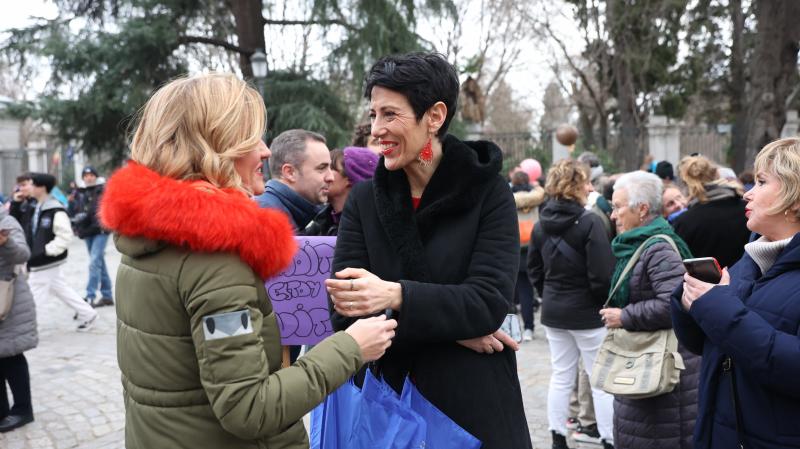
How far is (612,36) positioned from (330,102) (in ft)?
44.4

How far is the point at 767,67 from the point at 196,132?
16.1 meters

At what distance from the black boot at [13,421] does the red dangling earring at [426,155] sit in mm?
4855

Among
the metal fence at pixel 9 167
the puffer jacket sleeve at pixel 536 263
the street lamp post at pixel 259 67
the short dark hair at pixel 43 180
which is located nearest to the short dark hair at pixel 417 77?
the puffer jacket sleeve at pixel 536 263

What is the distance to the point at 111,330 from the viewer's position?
913 cm

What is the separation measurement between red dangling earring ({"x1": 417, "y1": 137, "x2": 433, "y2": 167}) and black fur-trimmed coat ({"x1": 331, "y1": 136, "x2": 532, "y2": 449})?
0.06m

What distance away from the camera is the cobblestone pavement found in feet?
17.5

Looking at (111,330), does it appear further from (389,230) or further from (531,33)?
(531,33)

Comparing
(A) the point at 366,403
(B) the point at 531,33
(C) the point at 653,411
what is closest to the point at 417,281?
(A) the point at 366,403

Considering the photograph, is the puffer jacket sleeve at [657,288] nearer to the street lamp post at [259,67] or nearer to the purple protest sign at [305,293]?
the purple protest sign at [305,293]

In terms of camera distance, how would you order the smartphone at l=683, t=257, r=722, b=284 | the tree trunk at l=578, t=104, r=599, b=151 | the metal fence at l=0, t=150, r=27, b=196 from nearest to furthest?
1. the smartphone at l=683, t=257, r=722, b=284
2. the tree trunk at l=578, t=104, r=599, b=151
3. the metal fence at l=0, t=150, r=27, b=196

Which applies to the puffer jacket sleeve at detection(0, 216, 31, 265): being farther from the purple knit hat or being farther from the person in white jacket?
the person in white jacket

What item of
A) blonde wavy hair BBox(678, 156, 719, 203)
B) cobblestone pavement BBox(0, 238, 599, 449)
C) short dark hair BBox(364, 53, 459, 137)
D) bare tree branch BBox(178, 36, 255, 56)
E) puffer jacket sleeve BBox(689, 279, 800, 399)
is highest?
bare tree branch BBox(178, 36, 255, 56)

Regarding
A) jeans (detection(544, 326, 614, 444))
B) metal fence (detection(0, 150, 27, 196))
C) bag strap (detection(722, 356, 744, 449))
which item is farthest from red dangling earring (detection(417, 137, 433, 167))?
metal fence (detection(0, 150, 27, 196))

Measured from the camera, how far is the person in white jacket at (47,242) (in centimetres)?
854
